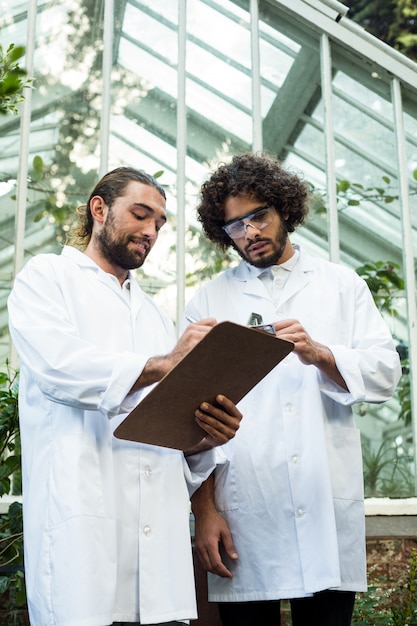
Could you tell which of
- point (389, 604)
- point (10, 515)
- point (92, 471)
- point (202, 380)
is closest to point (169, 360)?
point (202, 380)

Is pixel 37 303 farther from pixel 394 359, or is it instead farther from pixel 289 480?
pixel 394 359

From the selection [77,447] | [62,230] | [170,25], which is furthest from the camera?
[170,25]

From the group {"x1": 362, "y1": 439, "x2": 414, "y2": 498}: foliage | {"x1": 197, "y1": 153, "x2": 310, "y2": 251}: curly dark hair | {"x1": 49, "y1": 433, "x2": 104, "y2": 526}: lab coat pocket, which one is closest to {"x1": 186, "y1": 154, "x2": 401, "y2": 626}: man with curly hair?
{"x1": 197, "y1": 153, "x2": 310, "y2": 251}: curly dark hair

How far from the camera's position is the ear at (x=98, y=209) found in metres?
2.69

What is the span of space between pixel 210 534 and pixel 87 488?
21.7 inches

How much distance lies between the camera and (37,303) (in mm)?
2199

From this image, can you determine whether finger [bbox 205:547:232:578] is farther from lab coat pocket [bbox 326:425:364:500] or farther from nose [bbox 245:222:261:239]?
nose [bbox 245:222:261:239]

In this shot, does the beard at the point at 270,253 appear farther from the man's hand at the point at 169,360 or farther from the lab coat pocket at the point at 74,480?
the lab coat pocket at the point at 74,480

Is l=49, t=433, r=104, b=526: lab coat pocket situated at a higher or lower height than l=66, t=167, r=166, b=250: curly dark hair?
lower

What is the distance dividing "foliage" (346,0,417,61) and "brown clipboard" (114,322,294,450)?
997cm

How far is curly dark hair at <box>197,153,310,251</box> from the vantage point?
2803mm

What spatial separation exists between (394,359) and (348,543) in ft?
→ 1.91

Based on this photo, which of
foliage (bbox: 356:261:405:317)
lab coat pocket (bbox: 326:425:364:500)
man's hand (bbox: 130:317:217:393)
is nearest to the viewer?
man's hand (bbox: 130:317:217:393)

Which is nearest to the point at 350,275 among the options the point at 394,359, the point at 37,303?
the point at 394,359
